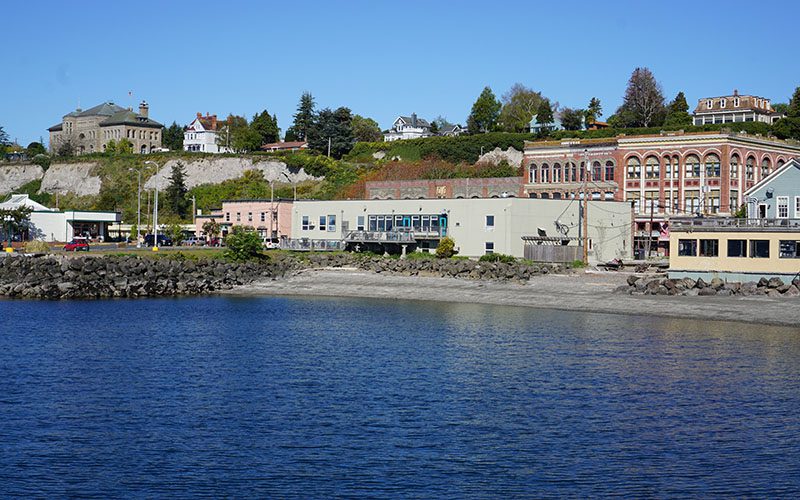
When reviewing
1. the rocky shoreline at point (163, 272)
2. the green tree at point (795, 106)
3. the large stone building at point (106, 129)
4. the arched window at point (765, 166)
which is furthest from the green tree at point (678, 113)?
the large stone building at point (106, 129)

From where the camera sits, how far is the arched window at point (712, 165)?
83062 mm

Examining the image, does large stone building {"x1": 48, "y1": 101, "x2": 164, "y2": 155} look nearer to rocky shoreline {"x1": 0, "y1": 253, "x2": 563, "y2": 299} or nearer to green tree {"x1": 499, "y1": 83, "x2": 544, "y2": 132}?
green tree {"x1": 499, "y1": 83, "x2": 544, "y2": 132}

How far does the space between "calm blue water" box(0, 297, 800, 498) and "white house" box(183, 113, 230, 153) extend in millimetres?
114221

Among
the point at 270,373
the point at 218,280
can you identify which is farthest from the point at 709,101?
the point at 270,373

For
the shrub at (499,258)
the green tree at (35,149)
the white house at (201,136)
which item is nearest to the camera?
the shrub at (499,258)

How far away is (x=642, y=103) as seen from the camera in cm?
11556

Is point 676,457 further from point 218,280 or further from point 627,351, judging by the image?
point 218,280

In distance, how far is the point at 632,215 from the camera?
80875mm

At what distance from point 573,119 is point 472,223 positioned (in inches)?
1721

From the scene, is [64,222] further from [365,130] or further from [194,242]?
[365,130]

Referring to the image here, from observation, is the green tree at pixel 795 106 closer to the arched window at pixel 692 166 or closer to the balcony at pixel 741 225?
the arched window at pixel 692 166

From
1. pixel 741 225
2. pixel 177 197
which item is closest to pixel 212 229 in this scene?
pixel 177 197

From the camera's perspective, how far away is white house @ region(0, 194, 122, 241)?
10512 centimetres

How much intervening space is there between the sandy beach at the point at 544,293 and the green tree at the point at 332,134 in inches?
2396
